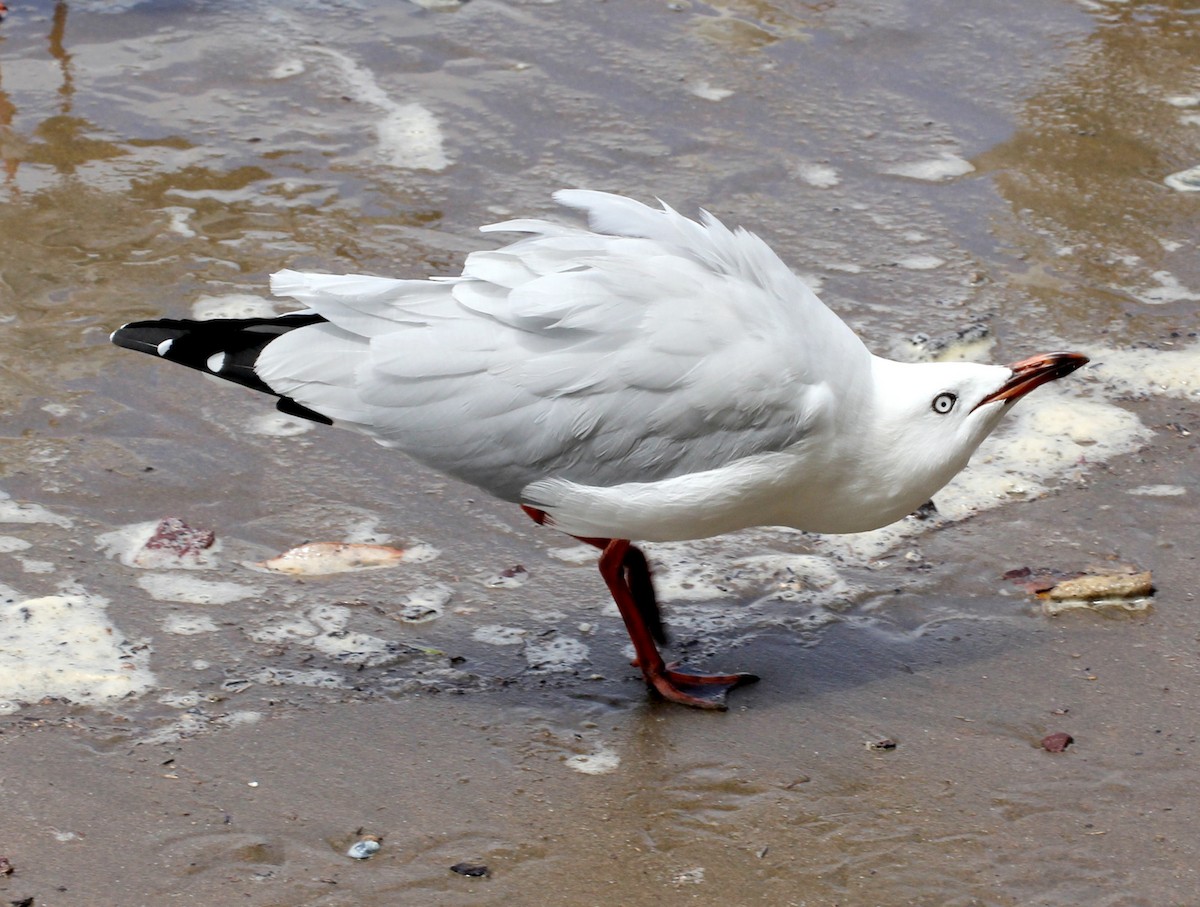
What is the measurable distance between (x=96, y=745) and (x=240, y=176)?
3.51m

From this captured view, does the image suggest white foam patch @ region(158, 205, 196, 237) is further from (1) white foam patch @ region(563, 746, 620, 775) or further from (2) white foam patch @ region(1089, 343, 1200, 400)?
(2) white foam patch @ region(1089, 343, 1200, 400)

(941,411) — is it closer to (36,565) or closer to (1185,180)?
(36,565)

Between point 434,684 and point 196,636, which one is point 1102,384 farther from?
point 196,636

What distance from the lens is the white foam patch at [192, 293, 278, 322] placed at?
5.45 metres

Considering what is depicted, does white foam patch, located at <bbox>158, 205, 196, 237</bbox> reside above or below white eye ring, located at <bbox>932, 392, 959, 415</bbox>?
below

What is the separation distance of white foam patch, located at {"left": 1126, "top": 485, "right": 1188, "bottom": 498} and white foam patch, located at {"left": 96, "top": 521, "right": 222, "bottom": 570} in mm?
2872

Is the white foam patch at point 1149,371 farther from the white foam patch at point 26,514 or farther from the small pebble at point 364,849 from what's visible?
the white foam patch at point 26,514

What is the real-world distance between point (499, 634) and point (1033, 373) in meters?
1.63

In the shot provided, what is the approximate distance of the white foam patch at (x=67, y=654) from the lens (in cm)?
372

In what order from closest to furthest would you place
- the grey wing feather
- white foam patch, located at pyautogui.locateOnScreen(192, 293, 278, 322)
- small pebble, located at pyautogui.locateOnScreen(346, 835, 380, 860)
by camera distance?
1. small pebble, located at pyautogui.locateOnScreen(346, 835, 380, 860)
2. the grey wing feather
3. white foam patch, located at pyautogui.locateOnScreen(192, 293, 278, 322)

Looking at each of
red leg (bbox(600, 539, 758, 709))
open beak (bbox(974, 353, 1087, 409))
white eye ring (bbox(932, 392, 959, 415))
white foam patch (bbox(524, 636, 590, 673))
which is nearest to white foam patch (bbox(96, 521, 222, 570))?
white foam patch (bbox(524, 636, 590, 673))

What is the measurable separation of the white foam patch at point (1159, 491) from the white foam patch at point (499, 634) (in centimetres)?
200

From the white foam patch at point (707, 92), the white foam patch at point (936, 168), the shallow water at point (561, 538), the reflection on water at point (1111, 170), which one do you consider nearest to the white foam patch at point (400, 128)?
the shallow water at point (561, 538)

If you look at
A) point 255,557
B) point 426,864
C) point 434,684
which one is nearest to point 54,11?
point 255,557
